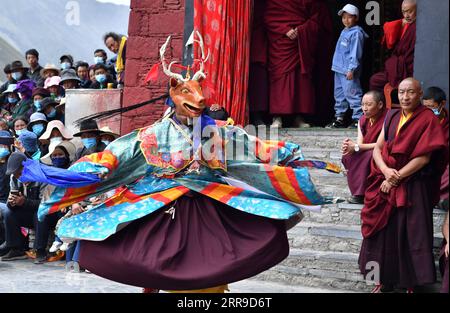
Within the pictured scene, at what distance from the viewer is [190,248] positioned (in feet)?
17.7

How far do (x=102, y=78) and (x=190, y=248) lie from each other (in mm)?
5501

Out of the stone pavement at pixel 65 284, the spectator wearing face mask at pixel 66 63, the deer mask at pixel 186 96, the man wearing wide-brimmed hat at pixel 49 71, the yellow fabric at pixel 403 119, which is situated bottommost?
the stone pavement at pixel 65 284

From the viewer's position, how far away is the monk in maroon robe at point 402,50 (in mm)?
8312

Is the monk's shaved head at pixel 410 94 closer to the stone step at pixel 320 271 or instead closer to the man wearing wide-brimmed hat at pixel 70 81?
the stone step at pixel 320 271

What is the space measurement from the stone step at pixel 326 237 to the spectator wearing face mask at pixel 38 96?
14.1ft

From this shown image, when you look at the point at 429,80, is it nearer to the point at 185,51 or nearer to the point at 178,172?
the point at 178,172

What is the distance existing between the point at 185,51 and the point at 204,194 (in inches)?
161

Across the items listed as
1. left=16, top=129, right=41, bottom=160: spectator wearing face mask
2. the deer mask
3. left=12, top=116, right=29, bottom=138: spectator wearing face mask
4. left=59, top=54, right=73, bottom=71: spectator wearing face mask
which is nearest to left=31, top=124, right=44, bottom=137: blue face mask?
left=12, top=116, right=29, bottom=138: spectator wearing face mask

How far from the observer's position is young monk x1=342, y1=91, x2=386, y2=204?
7.27 metres

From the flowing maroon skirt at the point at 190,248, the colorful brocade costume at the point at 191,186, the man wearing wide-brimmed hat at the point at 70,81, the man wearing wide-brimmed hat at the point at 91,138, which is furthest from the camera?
the man wearing wide-brimmed hat at the point at 70,81

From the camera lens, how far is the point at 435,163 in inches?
245

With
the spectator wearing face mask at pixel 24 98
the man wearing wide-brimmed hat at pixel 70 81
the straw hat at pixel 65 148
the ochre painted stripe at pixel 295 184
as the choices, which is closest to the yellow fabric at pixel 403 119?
the ochre painted stripe at pixel 295 184

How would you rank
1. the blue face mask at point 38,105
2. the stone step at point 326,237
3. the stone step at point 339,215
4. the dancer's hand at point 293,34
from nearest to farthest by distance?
the stone step at point 326,237 → the stone step at point 339,215 → the dancer's hand at point 293,34 → the blue face mask at point 38,105
